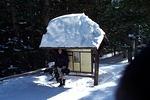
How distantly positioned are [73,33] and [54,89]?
2.50m

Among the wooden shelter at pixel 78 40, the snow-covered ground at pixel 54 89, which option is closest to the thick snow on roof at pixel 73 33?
the wooden shelter at pixel 78 40

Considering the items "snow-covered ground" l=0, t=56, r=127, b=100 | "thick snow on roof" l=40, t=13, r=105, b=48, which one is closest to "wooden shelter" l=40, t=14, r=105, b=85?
"thick snow on roof" l=40, t=13, r=105, b=48

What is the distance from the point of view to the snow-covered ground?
13.5 meters

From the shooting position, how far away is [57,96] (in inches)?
536

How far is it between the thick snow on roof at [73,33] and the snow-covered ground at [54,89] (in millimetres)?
1513

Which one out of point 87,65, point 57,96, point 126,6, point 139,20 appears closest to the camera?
point 57,96

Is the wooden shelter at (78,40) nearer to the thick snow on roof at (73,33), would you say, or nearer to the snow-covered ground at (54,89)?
the thick snow on roof at (73,33)

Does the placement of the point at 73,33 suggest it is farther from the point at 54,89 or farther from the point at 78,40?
the point at 54,89

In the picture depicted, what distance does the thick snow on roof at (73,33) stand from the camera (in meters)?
15.9

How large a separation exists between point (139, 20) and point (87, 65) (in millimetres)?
8513

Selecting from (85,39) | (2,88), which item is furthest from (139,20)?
(2,88)

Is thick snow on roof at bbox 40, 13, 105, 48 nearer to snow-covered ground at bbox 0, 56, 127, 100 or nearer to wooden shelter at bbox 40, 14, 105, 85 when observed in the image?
wooden shelter at bbox 40, 14, 105, 85

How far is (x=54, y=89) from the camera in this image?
1513 centimetres

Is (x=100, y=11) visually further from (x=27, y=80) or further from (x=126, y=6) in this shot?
(x=27, y=80)
